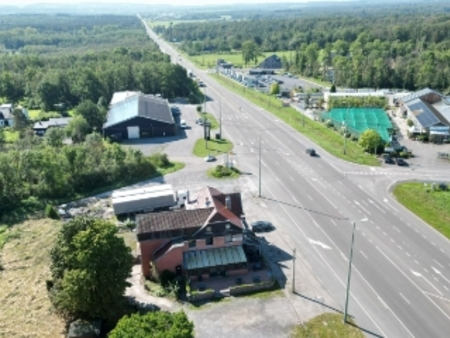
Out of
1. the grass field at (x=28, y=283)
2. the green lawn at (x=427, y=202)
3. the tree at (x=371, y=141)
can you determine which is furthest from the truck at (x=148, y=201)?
the tree at (x=371, y=141)

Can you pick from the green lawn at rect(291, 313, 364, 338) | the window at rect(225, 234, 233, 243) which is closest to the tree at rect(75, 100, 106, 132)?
the window at rect(225, 234, 233, 243)

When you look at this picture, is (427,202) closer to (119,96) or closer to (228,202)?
(228,202)

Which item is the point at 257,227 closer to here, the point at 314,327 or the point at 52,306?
the point at 314,327

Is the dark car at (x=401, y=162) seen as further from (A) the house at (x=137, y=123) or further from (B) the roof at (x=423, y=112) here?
(A) the house at (x=137, y=123)

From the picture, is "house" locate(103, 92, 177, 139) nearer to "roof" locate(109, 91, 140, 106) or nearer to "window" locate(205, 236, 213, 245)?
"roof" locate(109, 91, 140, 106)

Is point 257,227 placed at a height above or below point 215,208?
below

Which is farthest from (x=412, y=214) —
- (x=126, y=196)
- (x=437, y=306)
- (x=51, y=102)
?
(x=51, y=102)

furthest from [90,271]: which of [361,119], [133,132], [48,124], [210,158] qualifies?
[361,119]
